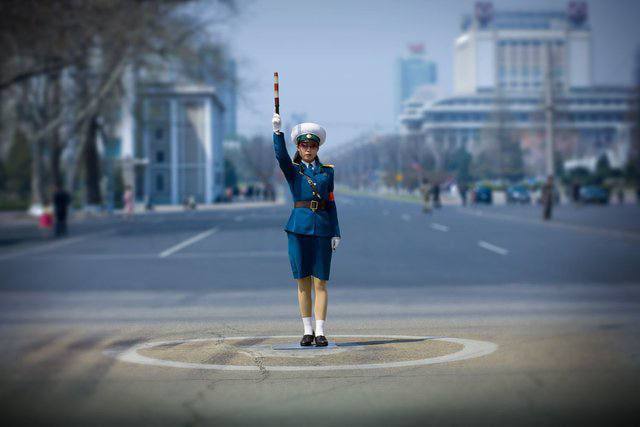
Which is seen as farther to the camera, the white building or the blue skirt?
the white building

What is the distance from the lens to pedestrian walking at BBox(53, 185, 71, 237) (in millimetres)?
31750

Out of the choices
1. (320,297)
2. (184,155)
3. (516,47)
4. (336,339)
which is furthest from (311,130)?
(516,47)

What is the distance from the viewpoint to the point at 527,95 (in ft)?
450

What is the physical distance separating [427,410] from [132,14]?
3662cm

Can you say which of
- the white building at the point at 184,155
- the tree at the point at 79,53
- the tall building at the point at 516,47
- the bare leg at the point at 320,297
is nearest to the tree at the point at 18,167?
the white building at the point at 184,155

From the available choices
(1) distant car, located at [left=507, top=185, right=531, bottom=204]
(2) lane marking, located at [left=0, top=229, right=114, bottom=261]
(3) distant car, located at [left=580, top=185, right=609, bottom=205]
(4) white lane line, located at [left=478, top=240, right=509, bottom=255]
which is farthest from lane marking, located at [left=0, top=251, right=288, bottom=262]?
(1) distant car, located at [left=507, top=185, right=531, bottom=204]

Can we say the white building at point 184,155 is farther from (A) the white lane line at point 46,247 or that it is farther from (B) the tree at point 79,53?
(A) the white lane line at point 46,247

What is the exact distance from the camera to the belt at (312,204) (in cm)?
610

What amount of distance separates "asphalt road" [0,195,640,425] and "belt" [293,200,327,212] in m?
1.19

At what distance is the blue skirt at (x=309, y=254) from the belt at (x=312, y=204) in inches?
8.1

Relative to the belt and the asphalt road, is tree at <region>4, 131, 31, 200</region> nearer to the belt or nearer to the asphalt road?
the asphalt road

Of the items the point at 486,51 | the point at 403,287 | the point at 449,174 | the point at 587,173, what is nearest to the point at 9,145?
the point at 449,174

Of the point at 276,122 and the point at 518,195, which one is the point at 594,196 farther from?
the point at 276,122

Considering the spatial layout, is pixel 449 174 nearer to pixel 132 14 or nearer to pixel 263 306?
pixel 132 14
